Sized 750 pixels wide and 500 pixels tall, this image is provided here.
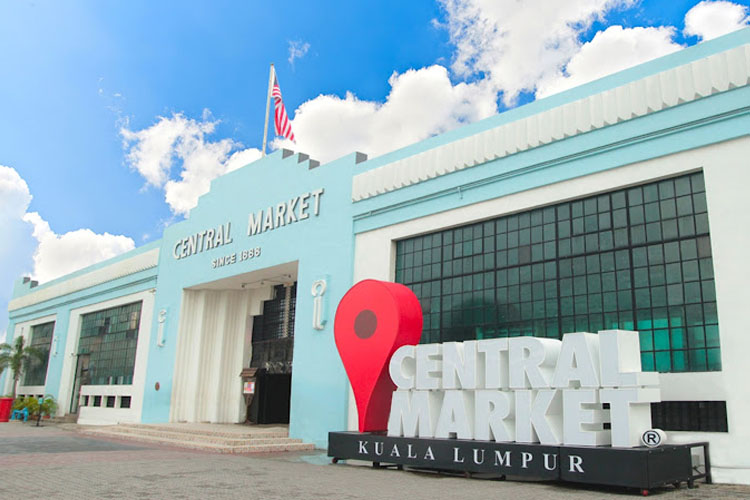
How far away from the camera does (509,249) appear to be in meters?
17.9

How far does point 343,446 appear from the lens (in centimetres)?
1619

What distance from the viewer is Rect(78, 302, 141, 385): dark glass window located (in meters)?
34.4

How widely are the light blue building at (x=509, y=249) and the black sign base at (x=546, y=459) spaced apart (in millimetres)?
2011

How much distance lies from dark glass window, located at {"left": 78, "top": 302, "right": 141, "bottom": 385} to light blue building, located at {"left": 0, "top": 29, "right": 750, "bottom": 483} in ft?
8.59

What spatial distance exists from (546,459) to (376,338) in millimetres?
5759

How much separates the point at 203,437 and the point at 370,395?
27.8 feet

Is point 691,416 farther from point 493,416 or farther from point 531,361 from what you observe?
point 493,416

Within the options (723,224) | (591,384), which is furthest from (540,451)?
(723,224)

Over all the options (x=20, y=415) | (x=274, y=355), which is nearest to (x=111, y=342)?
(x=20, y=415)

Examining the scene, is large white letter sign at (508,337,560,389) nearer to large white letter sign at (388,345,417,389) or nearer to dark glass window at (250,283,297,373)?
large white letter sign at (388,345,417,389)

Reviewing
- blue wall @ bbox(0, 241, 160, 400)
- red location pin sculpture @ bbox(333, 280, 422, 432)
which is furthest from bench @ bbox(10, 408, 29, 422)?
red location pin sculpture @ bbox(333, 280, 422, 432)

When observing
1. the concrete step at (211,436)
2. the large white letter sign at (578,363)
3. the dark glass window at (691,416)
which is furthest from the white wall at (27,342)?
the dark glass window at (691,416)

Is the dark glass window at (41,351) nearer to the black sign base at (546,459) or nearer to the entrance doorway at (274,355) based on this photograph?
the entrance doorway at (274,355)

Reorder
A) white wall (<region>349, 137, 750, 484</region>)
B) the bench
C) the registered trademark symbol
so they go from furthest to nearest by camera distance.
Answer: the bench, white wall (<region>349, 137, 750, 484</region>), the registered trademark symbol
